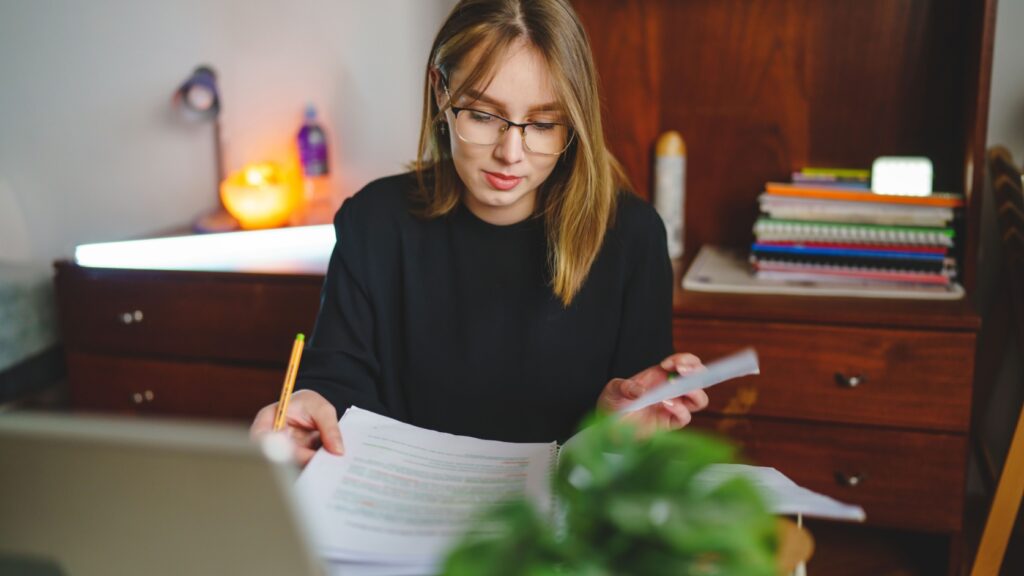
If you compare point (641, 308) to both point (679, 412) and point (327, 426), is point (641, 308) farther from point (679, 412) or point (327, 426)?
point (327, 426)

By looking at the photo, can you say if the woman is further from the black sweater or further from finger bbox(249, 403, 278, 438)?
finger bbox(249, 403, 278, 438)

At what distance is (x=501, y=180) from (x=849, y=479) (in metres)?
0.90

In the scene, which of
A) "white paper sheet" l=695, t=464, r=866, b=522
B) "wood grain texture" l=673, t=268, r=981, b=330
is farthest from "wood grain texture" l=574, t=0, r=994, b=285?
"white paper sheet" l=695, t=464, r=866, b=522

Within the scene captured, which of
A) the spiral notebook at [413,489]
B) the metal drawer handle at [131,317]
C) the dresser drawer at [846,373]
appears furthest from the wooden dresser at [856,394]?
the metal drawer handle at [131,317]

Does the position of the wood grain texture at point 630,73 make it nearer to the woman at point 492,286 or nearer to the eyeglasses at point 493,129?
the woman at point 492,286

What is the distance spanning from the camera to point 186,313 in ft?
6.14

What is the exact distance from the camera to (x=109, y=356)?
195 cm

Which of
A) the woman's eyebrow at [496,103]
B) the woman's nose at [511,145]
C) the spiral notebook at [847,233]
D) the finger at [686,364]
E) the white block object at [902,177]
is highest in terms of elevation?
the woman's eyebrow at [496,103]

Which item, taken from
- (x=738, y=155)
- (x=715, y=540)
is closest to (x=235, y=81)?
(x=738, y=155)

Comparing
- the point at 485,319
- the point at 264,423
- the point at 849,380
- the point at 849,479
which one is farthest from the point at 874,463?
the point at 264,423

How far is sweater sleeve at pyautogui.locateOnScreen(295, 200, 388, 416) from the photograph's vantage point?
1159 mm

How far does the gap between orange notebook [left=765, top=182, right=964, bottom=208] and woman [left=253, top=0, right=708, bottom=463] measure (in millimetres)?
530

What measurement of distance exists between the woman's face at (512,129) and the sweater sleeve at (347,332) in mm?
214

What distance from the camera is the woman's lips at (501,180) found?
113 cm
